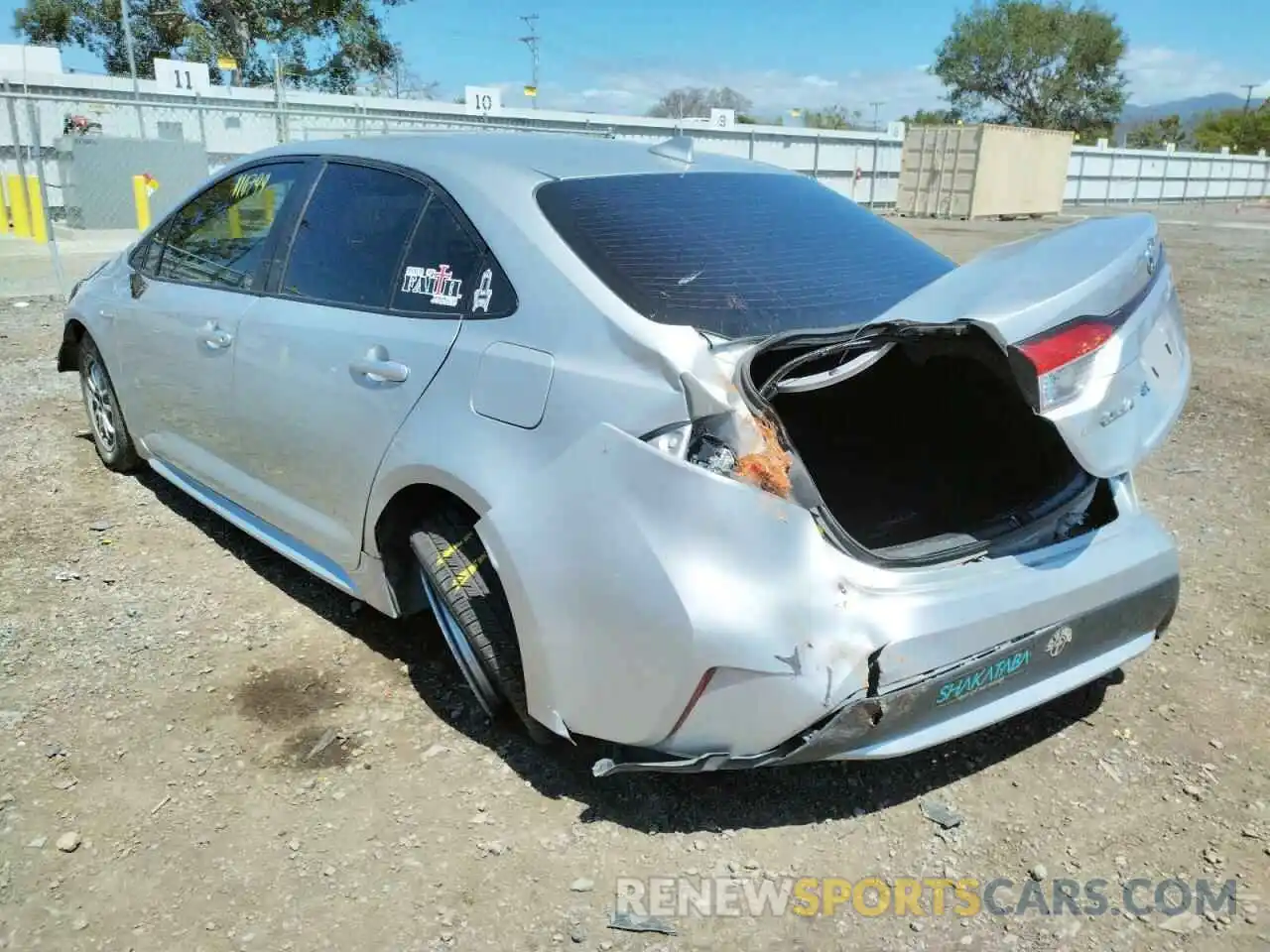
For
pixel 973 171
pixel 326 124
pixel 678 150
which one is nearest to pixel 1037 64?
pixel 973 171

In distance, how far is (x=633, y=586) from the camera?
2.14 metres

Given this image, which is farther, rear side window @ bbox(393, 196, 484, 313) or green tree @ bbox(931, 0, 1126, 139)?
green tree @ bbox(931, 0, 1126, 139)

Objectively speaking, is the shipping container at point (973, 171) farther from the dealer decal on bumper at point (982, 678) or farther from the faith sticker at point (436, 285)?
the dealer decal on bumper at point (982, 678)

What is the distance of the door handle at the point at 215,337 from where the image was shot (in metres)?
3.49

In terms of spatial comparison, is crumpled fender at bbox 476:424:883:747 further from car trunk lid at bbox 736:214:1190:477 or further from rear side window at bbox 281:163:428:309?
rear side window at bbox 281:163:428:309

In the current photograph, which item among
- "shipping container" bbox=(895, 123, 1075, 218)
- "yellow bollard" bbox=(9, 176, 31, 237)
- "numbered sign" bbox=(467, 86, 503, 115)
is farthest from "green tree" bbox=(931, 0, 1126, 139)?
"yellow bollard" bbox=(9, 176, 31, 237)

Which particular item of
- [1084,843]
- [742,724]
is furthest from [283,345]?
[1084,843]

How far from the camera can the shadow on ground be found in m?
2.59

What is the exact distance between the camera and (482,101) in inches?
951

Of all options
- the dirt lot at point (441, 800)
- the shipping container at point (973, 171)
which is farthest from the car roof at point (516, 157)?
the shipping container at point (973, 171)

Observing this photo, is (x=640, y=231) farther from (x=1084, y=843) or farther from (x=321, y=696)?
(x=1084, y=843)

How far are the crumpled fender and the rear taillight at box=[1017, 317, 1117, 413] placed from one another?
584 millimetres

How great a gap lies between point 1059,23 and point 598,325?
6548 cm

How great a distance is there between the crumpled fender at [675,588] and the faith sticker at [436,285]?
73cm
